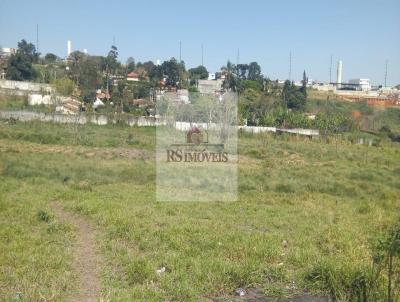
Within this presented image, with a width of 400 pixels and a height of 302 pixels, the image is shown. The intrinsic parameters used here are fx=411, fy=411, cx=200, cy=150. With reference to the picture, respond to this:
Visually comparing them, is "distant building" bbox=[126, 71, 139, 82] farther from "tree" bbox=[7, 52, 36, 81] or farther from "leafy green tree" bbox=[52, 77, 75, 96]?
"leafy green tree" bbox=[52, 77, 75, 96]

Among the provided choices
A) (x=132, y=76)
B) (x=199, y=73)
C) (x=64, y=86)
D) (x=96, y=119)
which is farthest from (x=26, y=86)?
(x=199, y=73)

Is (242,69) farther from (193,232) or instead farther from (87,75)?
(193,232)

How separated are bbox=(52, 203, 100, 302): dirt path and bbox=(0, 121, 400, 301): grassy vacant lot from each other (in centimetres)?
7

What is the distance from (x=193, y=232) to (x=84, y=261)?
1560 millimetres

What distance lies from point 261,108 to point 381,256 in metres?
32.1

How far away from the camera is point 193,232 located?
5.39m

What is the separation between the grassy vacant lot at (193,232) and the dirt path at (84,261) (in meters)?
0.07

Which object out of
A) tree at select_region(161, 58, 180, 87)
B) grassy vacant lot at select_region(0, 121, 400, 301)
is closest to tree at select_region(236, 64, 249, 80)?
tree at select_region(161, 58, 180, 87)

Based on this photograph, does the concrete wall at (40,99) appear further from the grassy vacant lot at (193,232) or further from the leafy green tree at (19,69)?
the grassy vacant lot at (193,232)

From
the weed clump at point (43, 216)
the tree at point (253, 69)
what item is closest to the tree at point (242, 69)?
the tree at point (253, 69)

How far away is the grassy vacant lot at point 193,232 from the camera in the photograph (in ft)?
11.8

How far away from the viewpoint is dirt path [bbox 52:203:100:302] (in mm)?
3498

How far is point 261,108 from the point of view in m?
35.0

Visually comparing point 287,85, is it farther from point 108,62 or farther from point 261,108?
point 108,62
